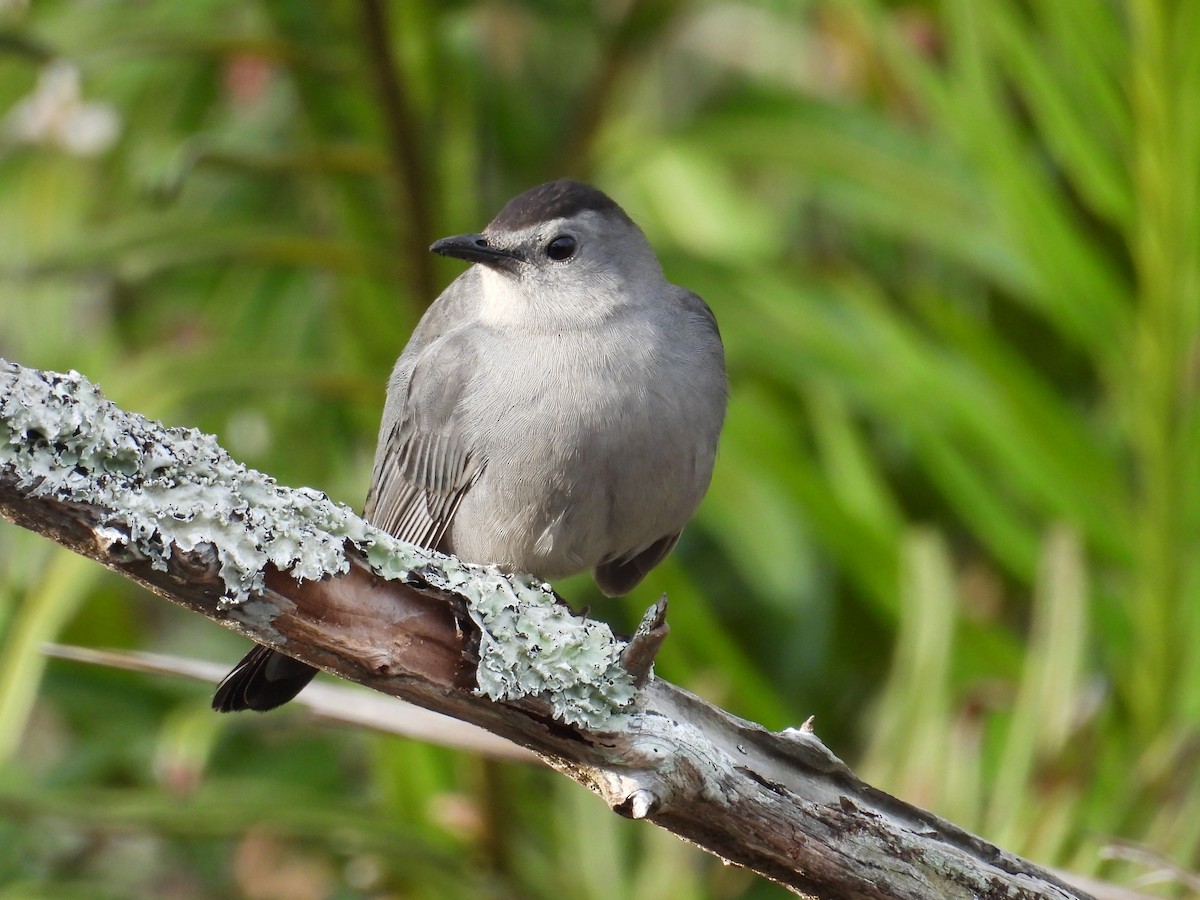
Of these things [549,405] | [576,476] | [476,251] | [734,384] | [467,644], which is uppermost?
[734,384]

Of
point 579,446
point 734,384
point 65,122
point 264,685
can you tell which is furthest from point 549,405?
point 65,122

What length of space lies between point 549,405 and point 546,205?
0.48 metres

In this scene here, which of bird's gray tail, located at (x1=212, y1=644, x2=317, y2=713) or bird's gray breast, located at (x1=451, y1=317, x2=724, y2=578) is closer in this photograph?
bird's gray tail, located at (x1=212, y1=644, x2=317, y2=713)

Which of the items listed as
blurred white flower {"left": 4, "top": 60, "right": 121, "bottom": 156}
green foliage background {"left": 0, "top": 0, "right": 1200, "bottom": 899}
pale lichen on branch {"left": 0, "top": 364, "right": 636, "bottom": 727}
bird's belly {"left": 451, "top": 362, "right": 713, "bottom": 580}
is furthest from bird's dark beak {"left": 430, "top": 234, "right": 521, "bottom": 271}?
blurred white flower {"left": 4, "top": 60, "right": 121, "bottom": 156}

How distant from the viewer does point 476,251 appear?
264 centimetres

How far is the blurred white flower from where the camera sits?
3916 mm

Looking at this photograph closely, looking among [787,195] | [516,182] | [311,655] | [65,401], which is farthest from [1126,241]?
[65,401]

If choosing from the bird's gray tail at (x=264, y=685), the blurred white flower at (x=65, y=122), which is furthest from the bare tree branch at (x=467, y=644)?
the blurred white flower at (x=65, y=122)

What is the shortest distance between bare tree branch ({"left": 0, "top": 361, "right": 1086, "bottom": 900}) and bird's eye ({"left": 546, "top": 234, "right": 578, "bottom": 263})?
1018 millimetres

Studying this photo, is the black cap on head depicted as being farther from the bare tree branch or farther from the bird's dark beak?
the bare tree branch

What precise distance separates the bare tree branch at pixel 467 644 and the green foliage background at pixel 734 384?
847 mm

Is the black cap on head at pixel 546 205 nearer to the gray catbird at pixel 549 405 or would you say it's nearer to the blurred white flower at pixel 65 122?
the gray catbird at pixel 549 405

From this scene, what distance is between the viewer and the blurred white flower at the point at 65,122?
12.8 ft

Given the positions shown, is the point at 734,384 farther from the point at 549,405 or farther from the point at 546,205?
the point at 549,405
